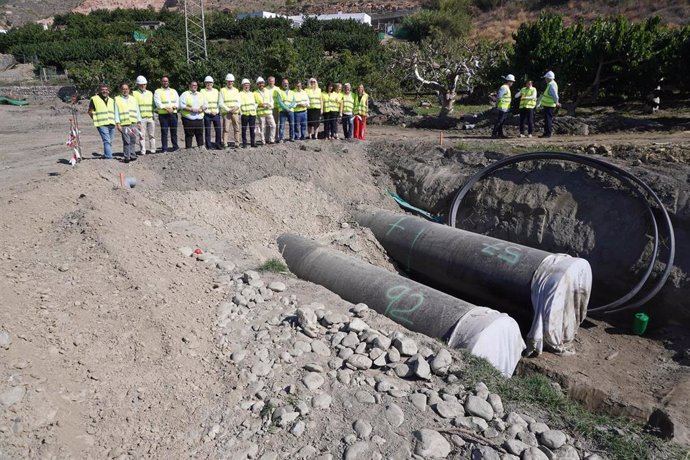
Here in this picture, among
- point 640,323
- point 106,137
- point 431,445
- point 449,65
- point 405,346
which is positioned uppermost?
point 449,65

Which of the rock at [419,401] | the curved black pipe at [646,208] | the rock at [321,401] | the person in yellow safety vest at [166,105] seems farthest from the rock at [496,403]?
the person in yellow safety vest at [166,105]

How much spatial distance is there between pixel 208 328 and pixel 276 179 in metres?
5.81

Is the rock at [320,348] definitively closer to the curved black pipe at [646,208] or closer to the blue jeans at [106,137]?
the curved black pipe at [646,208]

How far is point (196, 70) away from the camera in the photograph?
22.9 meters


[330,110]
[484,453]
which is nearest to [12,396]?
[484,453]

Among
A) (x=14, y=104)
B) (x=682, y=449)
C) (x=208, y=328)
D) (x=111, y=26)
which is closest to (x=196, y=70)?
(x=14, y=104)

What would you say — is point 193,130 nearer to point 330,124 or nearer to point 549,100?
point 330,124

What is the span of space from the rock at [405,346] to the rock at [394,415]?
0.77 m

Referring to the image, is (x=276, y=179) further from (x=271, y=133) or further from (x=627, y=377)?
(x=627, y=377)

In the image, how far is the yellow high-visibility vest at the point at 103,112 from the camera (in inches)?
411

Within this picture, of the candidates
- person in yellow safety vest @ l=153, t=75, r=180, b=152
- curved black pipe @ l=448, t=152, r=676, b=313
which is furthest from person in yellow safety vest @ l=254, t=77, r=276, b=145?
curved black pipe @ l=448, t=152, r=676, b=313

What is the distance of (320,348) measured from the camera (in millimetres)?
5492

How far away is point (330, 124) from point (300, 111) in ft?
4.26

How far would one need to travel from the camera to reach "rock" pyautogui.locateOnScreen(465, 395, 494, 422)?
469 cm
